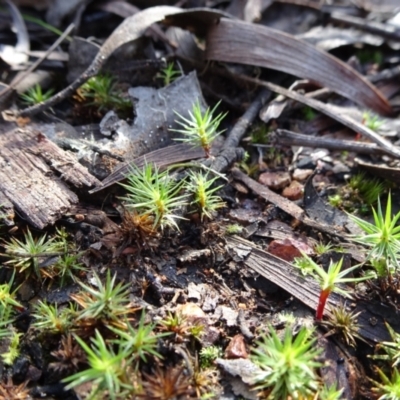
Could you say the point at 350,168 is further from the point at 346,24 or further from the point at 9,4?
the point at 9,4

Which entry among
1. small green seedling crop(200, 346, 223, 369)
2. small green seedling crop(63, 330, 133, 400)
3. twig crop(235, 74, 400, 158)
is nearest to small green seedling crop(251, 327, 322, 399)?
small green seedling crop(200, 346, 223, 369)

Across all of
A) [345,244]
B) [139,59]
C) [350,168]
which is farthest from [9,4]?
[345,244]

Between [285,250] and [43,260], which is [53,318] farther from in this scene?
[285,250]

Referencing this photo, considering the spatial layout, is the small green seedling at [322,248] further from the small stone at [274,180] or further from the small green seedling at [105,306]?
the small green seedling at [105,306]

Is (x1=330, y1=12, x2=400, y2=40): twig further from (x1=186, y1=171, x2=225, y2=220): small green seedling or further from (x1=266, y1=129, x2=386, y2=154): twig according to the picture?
(x1=186, y1=171, x2=225, y2=220): small green seedling

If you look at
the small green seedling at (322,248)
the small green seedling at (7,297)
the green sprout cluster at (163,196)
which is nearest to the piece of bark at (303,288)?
the small green seedling at (322,248)
